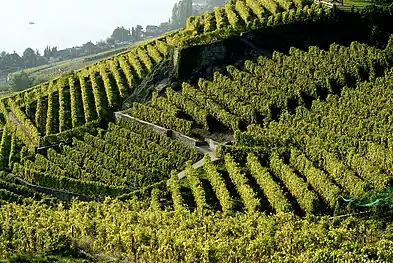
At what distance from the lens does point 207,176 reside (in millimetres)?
30516

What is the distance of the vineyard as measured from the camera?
22.2m

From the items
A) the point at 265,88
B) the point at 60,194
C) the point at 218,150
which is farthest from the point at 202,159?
the point at 60,194

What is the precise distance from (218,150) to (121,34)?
113m

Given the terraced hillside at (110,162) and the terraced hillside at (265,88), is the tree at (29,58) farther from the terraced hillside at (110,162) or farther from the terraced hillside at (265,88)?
the terraced hillside at (265,88)

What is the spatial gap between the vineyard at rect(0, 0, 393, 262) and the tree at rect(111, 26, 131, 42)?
8843 cm

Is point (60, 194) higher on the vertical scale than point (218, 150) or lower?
lower

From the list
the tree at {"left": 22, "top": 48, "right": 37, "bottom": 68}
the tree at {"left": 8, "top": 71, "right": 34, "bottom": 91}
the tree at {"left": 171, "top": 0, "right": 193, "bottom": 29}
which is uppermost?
the tree at {"left": 171, "top": 0, "right": 193, "bottom": 29}

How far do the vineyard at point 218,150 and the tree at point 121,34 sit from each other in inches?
3481

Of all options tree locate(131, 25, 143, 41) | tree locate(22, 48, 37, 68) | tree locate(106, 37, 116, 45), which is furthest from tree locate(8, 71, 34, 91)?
tree locate(131, 25, 143, 41)

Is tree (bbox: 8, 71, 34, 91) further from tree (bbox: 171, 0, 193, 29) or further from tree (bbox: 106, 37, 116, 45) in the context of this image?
tree (bbox: 171, 0, 193, 29)

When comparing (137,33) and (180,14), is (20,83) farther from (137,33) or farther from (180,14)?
(180,14)

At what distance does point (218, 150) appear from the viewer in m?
32.0

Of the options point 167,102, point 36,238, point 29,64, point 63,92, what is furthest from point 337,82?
point 29,64

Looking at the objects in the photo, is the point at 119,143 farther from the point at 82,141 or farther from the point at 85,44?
the point at 85,44
